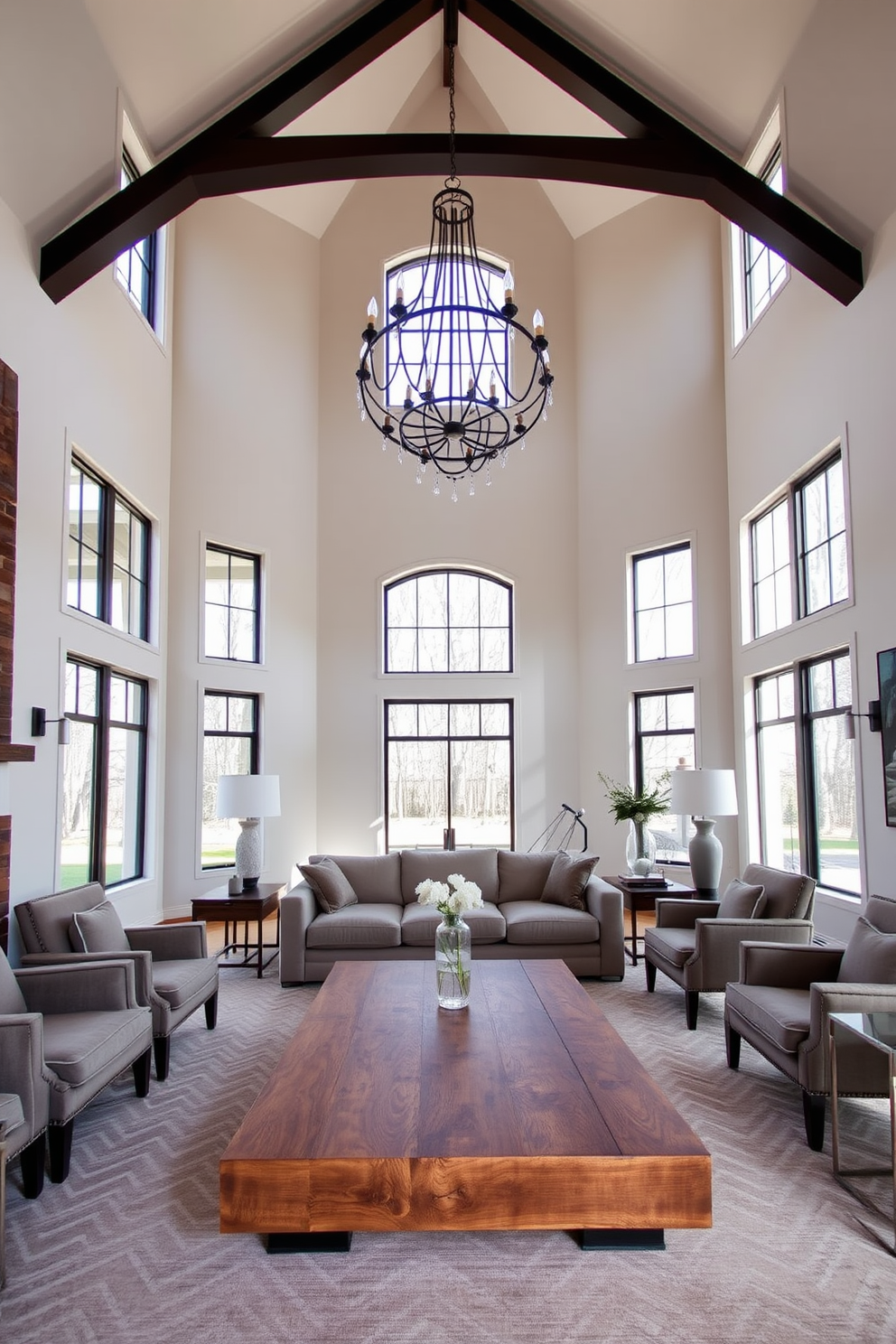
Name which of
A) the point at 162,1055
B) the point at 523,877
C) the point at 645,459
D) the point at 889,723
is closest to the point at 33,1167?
the point at 162,1055

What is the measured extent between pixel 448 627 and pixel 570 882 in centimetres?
393

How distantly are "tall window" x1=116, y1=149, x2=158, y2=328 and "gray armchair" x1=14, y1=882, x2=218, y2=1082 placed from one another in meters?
4.64

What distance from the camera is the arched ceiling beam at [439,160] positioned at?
5.24m

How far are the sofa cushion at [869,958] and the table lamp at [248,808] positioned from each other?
374 centimetres

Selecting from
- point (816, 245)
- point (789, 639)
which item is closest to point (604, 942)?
point (789, 639)

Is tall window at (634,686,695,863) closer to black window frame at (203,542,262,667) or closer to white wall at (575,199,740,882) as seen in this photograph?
white wall at (575,199,740,882)

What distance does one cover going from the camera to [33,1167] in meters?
2.96

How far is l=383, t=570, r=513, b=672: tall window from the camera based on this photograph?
9312mm

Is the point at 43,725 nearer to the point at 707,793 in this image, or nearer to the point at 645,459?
the point at 707,793

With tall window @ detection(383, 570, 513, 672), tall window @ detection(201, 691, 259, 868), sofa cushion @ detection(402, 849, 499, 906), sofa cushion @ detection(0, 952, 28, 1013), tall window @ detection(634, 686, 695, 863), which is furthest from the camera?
tall window @ detection(383, 570, 513, 672)

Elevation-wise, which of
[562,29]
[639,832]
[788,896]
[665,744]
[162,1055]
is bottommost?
[162,1055]

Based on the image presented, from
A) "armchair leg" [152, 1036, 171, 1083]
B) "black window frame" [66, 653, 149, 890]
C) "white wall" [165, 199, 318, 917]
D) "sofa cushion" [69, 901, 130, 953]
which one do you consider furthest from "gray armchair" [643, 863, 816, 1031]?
"white wall" [165, 199, 318, 917]

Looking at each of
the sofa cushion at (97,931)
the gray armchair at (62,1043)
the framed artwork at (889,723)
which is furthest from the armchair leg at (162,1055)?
the framed artwork at (889,723)

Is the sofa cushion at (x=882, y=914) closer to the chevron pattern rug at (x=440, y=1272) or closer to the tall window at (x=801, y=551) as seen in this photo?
the chevron pattern rug at (x=440, y=1272)
